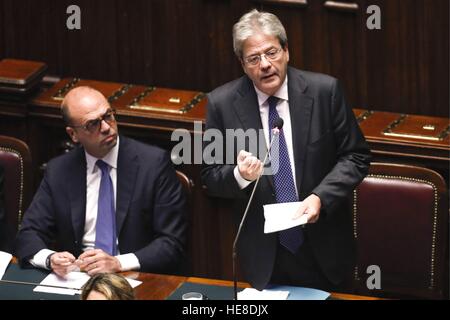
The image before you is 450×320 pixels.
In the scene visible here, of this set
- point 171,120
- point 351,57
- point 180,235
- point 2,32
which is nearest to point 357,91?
point 351,57

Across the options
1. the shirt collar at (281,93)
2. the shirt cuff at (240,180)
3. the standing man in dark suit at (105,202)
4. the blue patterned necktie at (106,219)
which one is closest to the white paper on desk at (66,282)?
the standing man in dark suit at (105,202)

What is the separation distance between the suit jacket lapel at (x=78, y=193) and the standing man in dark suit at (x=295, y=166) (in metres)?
Result: 0.59

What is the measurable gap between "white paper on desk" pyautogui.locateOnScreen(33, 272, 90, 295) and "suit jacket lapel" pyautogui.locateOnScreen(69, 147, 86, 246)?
0.95 ft

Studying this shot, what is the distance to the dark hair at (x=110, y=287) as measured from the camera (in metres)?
3.27

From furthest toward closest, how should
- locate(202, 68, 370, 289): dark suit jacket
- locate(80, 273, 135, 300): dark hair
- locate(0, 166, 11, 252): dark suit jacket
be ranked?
locate(0, 166, 11, 252): dark suit jacket → locate(202, 68, 370, 289): dark suit jacket → locate(80, 273, 135, 300): dark hair

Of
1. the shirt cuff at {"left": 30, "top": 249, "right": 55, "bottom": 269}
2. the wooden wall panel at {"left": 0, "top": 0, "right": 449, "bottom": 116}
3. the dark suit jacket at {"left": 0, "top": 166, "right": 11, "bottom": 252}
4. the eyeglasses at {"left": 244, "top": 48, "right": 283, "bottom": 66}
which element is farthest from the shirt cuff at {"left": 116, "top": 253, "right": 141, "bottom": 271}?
the wooden wall panel at {"left": 0, "top": 0, "right": 449, "bottom": 116}

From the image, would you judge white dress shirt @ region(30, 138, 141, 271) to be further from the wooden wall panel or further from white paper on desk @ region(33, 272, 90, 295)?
the wooden wall panel

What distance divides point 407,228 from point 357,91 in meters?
1.01

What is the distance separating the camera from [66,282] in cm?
414

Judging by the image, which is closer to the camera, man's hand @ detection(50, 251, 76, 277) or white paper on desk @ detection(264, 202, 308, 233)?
white paper on desk @ detection(264, 202, 308, 233)

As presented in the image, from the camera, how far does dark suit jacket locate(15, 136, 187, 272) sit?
4383mm
